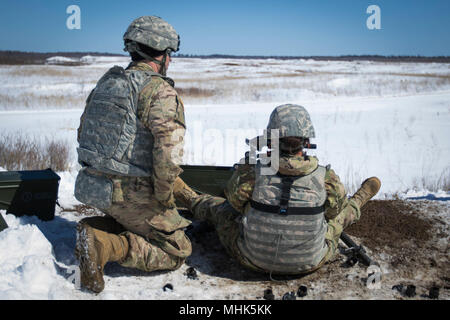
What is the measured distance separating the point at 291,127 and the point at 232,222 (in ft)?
3.34

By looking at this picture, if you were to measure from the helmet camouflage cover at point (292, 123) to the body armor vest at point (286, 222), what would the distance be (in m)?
0.29

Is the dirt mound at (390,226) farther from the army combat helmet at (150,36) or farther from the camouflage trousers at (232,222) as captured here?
the army combat helmet at (150,36)

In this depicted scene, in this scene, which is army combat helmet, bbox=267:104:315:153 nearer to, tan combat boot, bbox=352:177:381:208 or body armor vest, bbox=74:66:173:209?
body armor vest, bbox=74:66:173:209

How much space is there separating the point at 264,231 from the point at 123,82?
1.44 metres

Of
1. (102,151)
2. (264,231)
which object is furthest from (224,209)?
(102,151)

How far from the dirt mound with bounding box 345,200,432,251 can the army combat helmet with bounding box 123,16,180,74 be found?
2546mm

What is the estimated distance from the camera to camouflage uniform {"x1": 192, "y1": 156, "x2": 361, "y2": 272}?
300 cm

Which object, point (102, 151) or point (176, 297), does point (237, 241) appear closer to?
point (176, 297)

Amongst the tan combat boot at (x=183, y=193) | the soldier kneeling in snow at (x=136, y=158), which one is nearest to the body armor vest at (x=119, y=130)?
the soldier kneeling in snow at (x=136, y=158)

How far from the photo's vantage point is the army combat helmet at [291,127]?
2.97 metres

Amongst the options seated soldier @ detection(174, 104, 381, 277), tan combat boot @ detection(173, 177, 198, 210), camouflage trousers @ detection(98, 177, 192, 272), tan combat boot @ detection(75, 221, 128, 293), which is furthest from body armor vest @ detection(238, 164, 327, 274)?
tan combat boot @ detection(75, 221, 128, 293)

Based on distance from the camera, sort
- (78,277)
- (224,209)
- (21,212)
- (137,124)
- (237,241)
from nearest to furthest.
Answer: (78,277) < (137,124) < (237,241) < (224,209) < (21,212)

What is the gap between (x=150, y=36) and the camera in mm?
3213

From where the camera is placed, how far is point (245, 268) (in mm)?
3566
